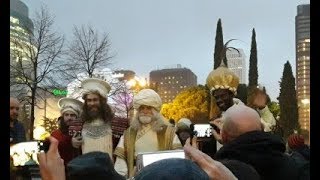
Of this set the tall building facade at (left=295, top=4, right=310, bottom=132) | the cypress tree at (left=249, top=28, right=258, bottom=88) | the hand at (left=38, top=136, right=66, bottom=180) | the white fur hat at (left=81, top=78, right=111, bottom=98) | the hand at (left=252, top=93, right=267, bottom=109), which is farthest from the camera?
the cypress tree at (left=249, top=28, right=258, bottom=88)

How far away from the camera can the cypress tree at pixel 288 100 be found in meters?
51.6

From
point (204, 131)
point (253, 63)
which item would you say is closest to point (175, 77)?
point (253, 63)

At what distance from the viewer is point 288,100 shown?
53.4 metres

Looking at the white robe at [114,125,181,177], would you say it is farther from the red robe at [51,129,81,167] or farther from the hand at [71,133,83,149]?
the red robe at [51,129,81,167]

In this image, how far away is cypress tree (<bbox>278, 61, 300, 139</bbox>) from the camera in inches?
2031

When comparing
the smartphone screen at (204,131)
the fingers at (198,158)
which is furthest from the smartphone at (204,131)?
the fingers at (198,158)

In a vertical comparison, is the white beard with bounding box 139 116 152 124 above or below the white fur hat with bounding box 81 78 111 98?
below

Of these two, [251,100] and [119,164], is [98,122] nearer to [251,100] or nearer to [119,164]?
[119,164]

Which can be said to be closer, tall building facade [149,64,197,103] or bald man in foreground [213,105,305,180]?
bald man in foreground [213,105,305,180]

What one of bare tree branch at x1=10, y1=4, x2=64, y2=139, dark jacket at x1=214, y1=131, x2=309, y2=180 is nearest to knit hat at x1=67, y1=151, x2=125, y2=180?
dark jacket at x1=214, y1=131, x2=309, y2=180

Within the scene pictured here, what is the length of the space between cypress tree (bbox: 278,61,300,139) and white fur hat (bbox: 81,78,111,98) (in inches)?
1773

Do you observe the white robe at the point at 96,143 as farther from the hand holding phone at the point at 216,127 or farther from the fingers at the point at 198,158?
the fingers at the point at 198,158
